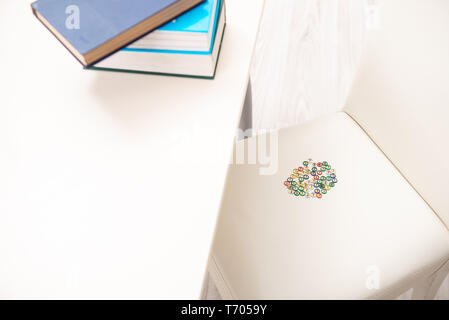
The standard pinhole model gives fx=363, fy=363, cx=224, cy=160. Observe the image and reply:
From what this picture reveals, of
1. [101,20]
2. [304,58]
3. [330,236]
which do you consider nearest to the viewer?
[101,20]

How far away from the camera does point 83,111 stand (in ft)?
2.08

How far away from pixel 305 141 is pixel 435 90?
333mm

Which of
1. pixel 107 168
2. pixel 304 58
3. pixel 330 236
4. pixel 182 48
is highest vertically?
pixel 304 58

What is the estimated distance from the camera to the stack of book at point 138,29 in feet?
1.84

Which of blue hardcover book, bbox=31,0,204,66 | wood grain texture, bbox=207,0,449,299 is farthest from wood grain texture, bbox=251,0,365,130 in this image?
blue hardcover book, bbox=31,0,204,66

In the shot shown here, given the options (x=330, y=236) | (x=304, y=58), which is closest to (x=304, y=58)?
(x=304, y=58)

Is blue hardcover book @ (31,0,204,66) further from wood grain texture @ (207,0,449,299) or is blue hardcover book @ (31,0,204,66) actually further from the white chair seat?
wood grain texture @ (207,0,449,299)

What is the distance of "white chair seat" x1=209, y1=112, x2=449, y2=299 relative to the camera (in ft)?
2.42

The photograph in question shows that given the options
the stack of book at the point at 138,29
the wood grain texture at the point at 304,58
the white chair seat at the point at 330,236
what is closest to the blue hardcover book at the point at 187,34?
the stack of book at the point at 138,29

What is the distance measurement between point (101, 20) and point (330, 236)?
23.8 inches

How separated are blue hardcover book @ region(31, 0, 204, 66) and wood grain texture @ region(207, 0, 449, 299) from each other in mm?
968

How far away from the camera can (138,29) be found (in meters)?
0.58

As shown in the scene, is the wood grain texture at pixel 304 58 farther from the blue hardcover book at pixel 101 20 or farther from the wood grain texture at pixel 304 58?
the blue hardcover book at pixel 101 20

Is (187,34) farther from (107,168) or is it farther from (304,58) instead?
(304,58)
